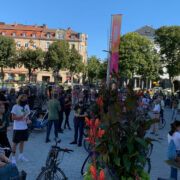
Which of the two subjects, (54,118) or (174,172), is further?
(54,118)

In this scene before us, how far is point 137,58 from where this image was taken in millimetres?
42375

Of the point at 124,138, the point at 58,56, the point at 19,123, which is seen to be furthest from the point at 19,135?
the point at 58,56

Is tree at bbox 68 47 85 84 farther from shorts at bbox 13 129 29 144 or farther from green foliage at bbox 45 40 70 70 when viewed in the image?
shorts at bbox 13 129 29 144

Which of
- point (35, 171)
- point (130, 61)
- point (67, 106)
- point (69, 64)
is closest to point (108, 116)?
point (35, 171)

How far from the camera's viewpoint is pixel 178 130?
491 centimetres

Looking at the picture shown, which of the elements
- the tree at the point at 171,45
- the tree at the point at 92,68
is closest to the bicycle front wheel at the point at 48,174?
the tree at the point at 171,45

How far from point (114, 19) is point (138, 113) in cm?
1030

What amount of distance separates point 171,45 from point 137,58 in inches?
241

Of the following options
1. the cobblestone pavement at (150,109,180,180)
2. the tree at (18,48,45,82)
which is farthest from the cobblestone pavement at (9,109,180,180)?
the tree at (18,48,45,82)

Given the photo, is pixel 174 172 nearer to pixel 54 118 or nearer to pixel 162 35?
pixel 54 118

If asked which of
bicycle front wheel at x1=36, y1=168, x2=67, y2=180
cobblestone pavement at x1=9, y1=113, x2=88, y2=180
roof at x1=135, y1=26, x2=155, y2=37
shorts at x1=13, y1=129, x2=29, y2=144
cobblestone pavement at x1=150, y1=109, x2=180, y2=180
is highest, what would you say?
roof at x1=135, y1=26, x2=155, y2=37

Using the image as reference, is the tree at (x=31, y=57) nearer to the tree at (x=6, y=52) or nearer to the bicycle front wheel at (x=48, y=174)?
the tree at (x=6, y=52)

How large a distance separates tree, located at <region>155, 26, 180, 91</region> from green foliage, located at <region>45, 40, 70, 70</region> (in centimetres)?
1765

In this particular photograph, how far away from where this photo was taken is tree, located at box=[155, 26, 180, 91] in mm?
39250
